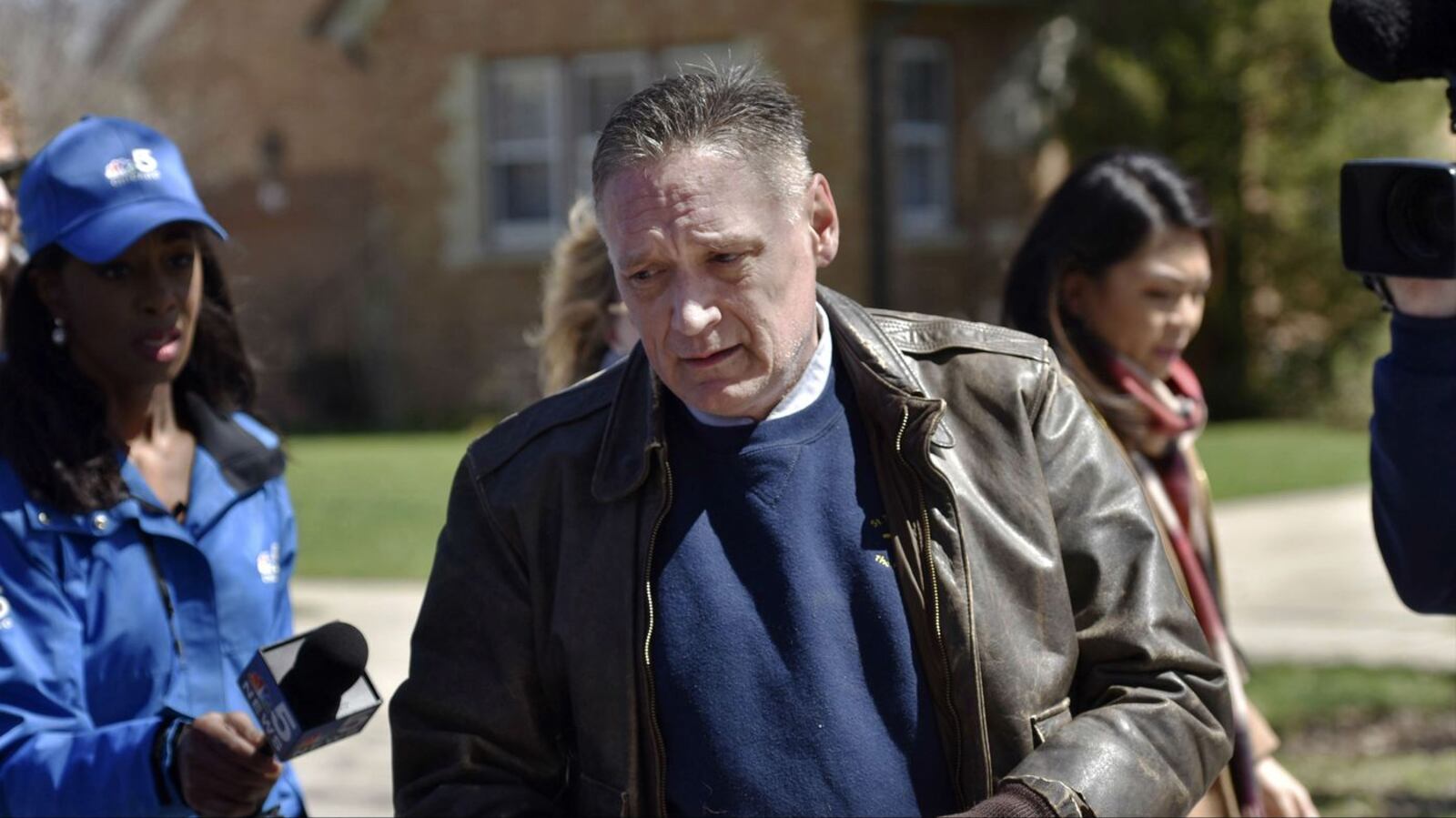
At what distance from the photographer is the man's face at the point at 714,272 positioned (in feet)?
8.01

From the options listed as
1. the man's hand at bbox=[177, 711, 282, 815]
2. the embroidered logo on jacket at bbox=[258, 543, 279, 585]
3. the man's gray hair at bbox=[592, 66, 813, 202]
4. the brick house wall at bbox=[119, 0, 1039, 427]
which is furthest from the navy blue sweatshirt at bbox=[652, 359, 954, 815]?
the brick house wall at bbox=[119, 0, 1039, 427]

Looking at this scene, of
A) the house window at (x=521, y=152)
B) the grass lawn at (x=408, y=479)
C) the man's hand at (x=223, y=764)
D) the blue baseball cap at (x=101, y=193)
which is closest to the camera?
the man's hand at (x=223, y=764)

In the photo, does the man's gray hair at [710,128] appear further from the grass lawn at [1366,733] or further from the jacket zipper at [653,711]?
the grass lawn at [1366,733]

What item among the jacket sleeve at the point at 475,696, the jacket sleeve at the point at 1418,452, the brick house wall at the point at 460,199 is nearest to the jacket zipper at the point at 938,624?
the jacket sleeve at the point at 475,696

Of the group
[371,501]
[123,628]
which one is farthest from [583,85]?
[123,628]

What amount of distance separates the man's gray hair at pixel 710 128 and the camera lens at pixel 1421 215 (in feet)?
2.83

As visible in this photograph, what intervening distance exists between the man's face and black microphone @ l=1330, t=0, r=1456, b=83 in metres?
0.84

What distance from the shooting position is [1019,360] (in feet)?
8.57

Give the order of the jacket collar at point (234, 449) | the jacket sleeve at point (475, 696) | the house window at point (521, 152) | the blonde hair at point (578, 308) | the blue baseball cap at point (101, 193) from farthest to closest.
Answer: the house window at point (521, 152)
the blonde hair at point (578, 308)
the jacket collar at point (234, 449)
the blue baseball cap at point (101, 193)
the jacket sleeve at point (475, 696)

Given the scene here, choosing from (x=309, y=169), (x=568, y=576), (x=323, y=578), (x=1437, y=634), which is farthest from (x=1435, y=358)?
(x=309, y=169)

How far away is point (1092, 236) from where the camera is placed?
400cm

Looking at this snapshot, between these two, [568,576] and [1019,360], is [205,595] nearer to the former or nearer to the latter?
[568,576]

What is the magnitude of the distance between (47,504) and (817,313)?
141cm

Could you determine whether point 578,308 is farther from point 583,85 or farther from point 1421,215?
point 583,85
